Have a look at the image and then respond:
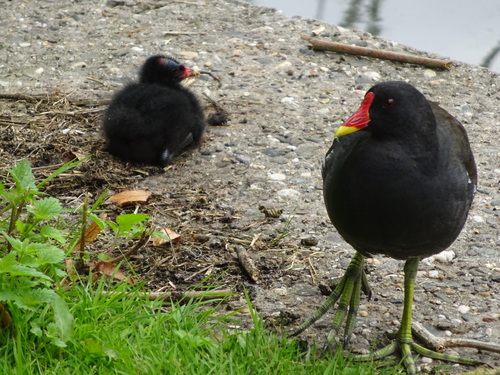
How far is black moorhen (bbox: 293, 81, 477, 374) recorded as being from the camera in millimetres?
2789

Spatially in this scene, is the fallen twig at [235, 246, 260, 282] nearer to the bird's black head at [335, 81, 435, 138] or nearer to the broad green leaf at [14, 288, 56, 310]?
the bird's black head at [335, 81, 435, 138]

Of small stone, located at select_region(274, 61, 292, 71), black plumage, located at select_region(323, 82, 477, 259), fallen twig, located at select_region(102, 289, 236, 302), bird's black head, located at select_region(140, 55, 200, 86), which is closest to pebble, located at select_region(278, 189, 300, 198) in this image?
fallen twig, located at select_region(102, 289, 236, 302)

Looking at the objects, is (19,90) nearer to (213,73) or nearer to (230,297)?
(213,73)

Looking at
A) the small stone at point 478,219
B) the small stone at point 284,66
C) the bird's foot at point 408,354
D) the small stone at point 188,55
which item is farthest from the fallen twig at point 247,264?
the small stone at point 188,55

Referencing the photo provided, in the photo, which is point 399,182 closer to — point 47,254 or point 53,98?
point 47,254

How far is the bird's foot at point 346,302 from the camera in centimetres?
316

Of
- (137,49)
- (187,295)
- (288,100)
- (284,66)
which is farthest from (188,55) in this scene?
(187,295)

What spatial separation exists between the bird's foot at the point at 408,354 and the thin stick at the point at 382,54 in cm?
303

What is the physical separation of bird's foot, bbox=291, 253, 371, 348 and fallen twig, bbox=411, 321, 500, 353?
0.25 m

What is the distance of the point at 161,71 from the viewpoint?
16.0ft

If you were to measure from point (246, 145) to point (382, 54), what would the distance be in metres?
1.61

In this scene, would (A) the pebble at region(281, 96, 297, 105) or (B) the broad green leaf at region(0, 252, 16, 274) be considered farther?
(A) the pebble at region(281, 96, 297, 105)

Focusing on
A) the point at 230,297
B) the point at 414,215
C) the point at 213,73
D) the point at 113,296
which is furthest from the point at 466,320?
the point at 213,73

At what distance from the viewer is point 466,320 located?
3.31m
